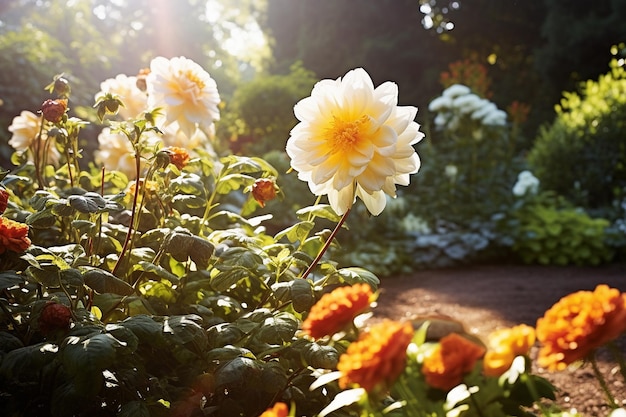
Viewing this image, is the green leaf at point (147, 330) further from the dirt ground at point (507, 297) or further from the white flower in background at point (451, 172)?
the white flower in background at point (451, 172)

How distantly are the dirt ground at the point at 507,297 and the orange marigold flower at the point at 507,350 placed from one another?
1857 millimetres

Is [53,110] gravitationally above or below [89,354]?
above

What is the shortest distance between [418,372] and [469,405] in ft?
0.39

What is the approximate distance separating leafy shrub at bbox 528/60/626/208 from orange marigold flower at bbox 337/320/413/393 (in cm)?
674

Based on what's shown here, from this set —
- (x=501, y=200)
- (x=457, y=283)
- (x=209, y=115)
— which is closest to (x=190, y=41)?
(x=501, y=200)

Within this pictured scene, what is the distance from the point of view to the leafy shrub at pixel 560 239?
5.86 m

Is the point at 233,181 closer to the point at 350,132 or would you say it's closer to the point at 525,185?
the point at 350,132

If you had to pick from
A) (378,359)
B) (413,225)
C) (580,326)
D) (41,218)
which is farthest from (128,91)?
(413,225)

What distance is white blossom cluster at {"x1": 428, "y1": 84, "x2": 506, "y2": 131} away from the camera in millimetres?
6460

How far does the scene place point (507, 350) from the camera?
88 centimetres

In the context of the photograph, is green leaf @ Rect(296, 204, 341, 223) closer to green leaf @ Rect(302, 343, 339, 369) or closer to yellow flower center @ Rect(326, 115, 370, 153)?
yellow flower center @ Rect(326, 115, 370, 153)

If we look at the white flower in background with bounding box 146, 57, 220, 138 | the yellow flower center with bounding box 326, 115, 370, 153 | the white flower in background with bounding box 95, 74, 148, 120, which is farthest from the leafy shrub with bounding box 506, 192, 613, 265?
the yellow flower center with bounding box 326, 115, 370, 153

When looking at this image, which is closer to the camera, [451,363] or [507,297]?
[451,363]

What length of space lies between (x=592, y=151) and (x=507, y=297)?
11.3 feet
